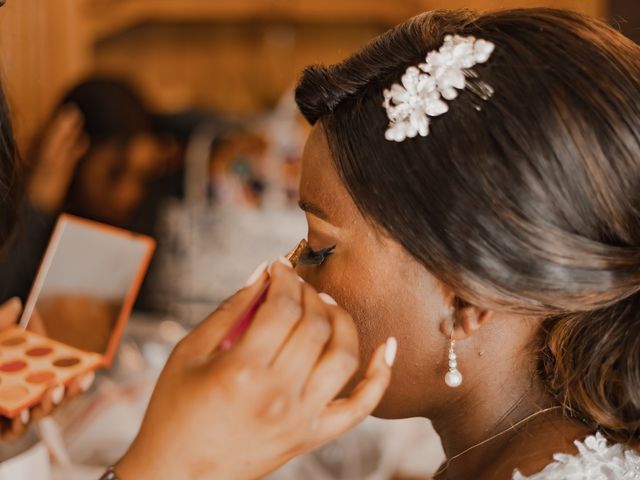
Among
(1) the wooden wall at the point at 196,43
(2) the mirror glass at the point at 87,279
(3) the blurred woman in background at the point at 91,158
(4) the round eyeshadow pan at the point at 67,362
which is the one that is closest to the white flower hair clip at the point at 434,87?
(2) the mirror glass at the point at 87,279

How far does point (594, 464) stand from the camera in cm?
83

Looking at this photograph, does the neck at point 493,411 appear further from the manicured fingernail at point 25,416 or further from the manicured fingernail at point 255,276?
the manicured fingernail at point 25,416

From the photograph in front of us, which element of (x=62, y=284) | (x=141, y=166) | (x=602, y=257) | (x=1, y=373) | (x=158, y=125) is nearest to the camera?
(x=602, y=257)

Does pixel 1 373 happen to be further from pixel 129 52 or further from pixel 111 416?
pixel 129 52

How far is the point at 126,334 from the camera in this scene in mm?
2068

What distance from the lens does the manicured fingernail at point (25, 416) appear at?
1146 mm

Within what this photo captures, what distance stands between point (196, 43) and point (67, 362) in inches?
87.8

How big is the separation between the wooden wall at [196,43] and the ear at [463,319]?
2209 mm

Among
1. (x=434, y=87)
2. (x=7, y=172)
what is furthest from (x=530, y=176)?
(x=7, y=172)

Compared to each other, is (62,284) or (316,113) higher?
(316,113)

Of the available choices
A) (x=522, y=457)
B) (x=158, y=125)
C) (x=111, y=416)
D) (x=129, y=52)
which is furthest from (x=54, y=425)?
(x=129, y=52)

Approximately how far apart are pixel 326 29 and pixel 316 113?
2297mm

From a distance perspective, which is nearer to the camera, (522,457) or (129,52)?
(522,457)

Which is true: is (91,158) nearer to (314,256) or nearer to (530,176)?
(314,256)
